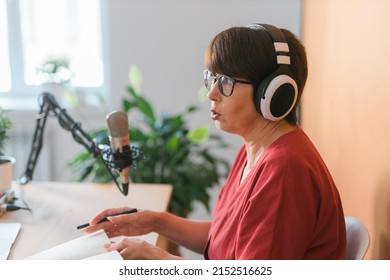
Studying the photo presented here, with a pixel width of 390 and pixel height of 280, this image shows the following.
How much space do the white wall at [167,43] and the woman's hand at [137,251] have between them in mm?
1648

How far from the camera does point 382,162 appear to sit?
1.16 meters

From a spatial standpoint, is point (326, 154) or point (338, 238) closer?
point (338, 238)

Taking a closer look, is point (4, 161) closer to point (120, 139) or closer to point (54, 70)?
point (120, 139)

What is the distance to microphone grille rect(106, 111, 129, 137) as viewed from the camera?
130 cm

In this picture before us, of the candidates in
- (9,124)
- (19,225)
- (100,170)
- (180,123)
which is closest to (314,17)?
(180,123)

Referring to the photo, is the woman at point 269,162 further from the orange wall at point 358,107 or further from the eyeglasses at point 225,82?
the orange wall at point 358,107

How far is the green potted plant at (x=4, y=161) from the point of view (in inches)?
61.9

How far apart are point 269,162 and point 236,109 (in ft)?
0.49

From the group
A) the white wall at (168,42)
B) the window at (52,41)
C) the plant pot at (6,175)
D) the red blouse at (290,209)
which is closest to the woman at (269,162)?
the red blouse at (290,209)

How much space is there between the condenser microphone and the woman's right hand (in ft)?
0.35

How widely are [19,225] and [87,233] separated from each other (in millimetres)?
215

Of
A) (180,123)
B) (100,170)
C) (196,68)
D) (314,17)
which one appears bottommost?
(100,170)
